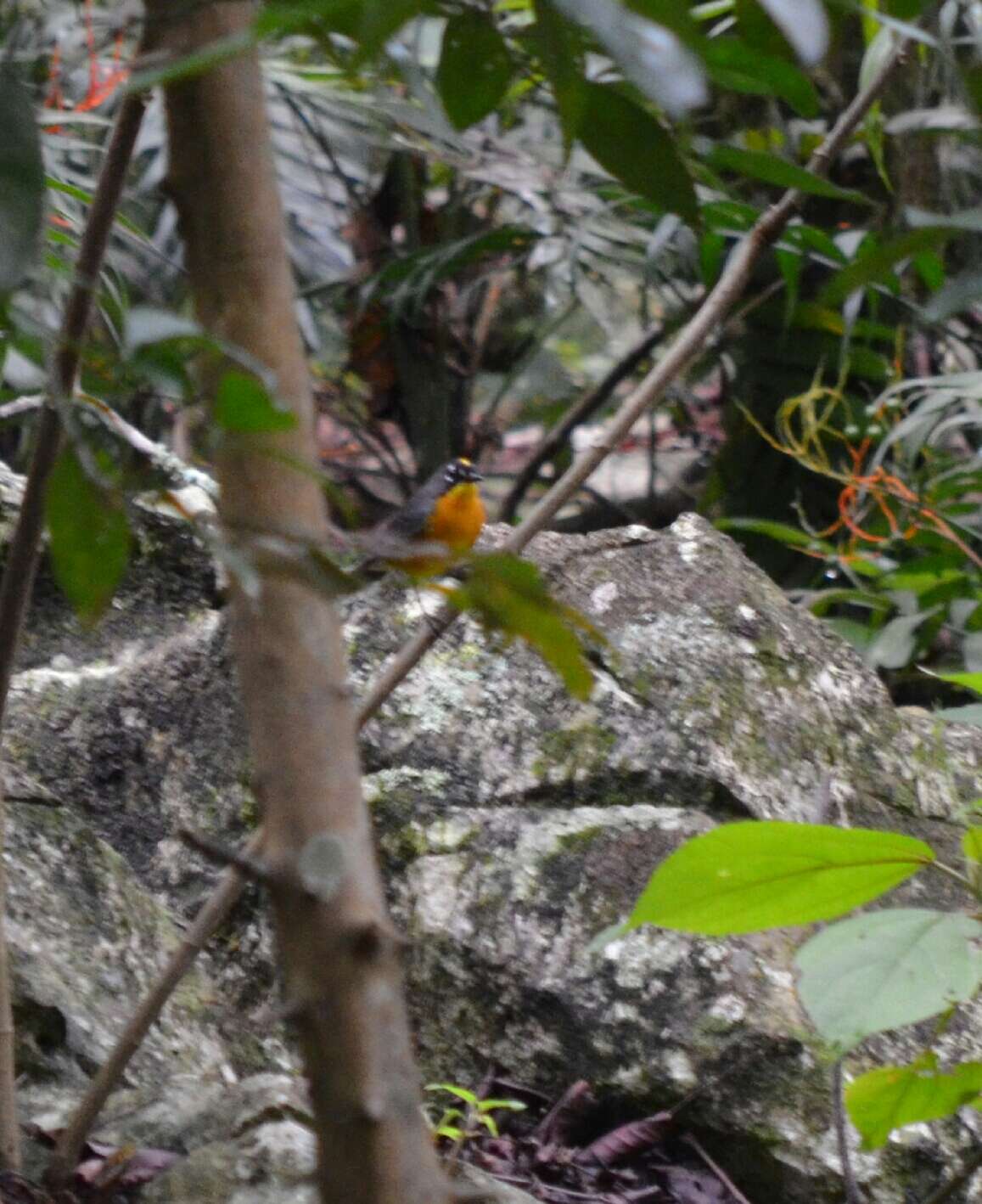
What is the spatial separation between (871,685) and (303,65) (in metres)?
3.70

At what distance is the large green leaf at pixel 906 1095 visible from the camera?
0.86m

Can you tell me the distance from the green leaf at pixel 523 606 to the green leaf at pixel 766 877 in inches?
9.7

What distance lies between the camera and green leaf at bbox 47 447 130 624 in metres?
0.61

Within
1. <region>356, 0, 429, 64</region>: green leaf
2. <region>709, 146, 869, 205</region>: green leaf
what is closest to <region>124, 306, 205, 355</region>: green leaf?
<region>356, 0, 429, 64</region>: green leaf

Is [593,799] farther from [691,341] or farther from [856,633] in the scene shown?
[856,633]

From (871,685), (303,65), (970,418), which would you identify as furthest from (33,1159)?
(303,65)

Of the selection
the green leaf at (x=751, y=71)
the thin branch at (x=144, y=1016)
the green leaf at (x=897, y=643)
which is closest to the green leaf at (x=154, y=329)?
the green leaf at (x=751, y=71)

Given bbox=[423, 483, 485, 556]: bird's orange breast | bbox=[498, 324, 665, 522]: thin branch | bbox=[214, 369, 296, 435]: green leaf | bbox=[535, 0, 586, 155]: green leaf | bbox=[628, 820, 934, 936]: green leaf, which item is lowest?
bbox=[628, 820, 934, 936]: green leaf

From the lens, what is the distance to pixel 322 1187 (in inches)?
21.9

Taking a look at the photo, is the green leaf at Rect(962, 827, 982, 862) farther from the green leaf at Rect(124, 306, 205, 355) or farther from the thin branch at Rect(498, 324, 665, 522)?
the thin branch at Rect(498, 324, 665, 522)

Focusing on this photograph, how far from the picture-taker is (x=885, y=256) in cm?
48

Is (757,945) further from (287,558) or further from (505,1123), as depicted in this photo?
(287,558)

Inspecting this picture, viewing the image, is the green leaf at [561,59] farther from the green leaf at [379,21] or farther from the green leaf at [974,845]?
the green leaf at [974,845]

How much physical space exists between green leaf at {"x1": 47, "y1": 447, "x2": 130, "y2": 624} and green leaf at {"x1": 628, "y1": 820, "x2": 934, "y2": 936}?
37 centimetres
